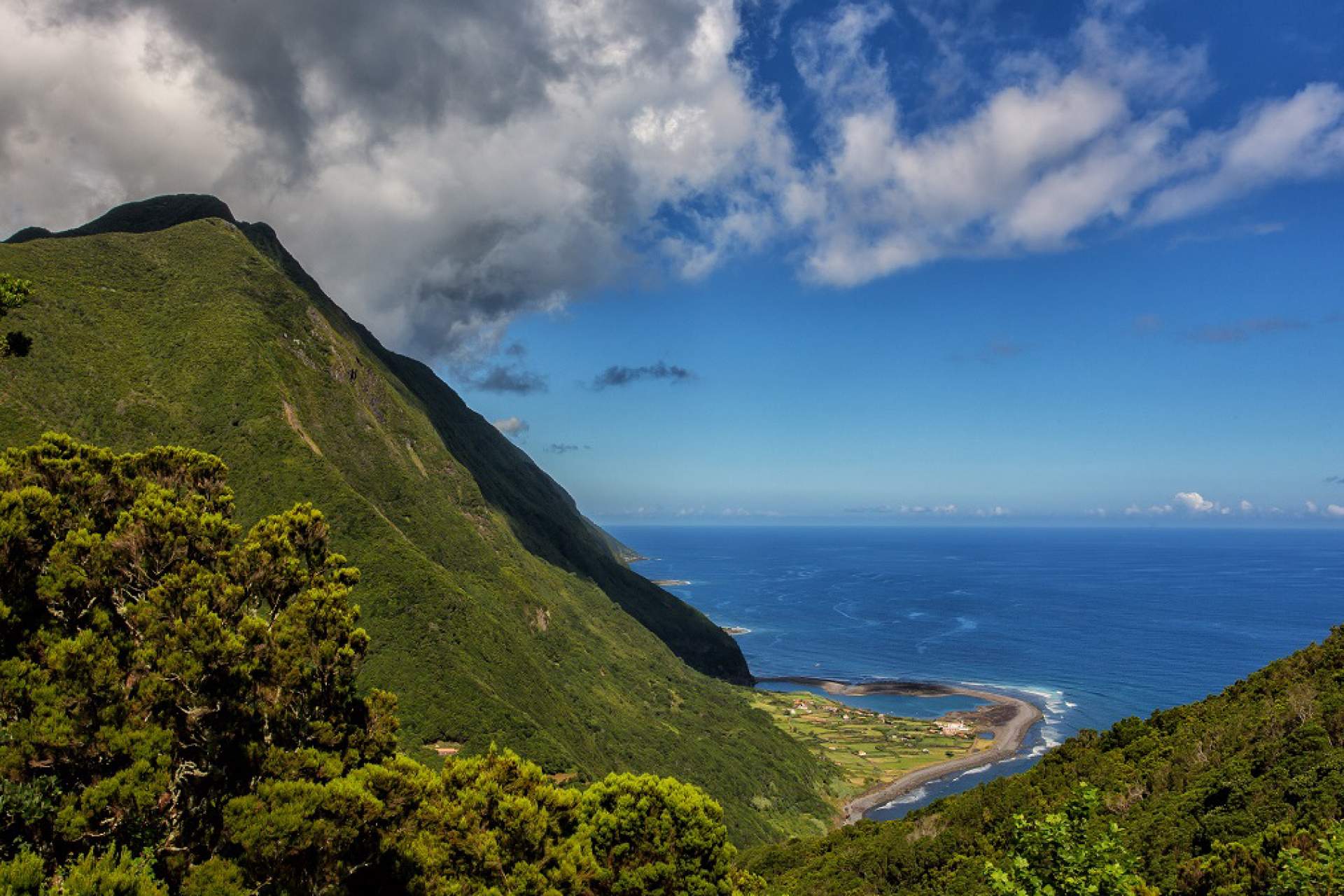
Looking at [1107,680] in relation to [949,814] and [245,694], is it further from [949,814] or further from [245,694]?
[245,694]

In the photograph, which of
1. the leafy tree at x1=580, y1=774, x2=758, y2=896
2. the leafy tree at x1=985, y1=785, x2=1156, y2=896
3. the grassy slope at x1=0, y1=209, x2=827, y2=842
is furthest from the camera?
the grassy slope at x1=0, y1=209, x2=827, y2=842

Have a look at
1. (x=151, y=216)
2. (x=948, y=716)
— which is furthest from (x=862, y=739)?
(x=151, y=216)

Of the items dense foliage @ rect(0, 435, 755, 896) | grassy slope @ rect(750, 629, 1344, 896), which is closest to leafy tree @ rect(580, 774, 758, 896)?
dense foliage @ rect(0, 435, 755, 896)

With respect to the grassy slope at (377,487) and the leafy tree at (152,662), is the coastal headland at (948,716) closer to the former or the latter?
the grassy slope at (377,487)

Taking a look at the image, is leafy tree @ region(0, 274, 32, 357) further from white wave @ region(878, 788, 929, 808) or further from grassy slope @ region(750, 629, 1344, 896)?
white wave @ region(878, 788, 929, 808)

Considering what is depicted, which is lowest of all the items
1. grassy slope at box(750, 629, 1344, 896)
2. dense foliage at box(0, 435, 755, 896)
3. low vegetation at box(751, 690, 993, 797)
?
low vegetation at box(751, 690, 993, 797)

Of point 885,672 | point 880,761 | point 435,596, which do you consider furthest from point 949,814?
point 885,672

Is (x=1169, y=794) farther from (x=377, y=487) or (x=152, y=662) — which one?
(x=377, y=487)

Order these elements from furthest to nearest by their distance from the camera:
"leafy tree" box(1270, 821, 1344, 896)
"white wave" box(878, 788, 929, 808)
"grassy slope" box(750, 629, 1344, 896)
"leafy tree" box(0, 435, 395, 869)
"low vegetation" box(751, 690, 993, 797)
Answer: "low vegetation" box(751, 690, 993, 797) → "white wave" box(878, 788, 929, 808) → "grassy slope" box(750, 629, 1344, 896) → "leafy tree" box(0, 435, 395, 869) → "leafy tree" box(1270, 821, 1344, 896)
